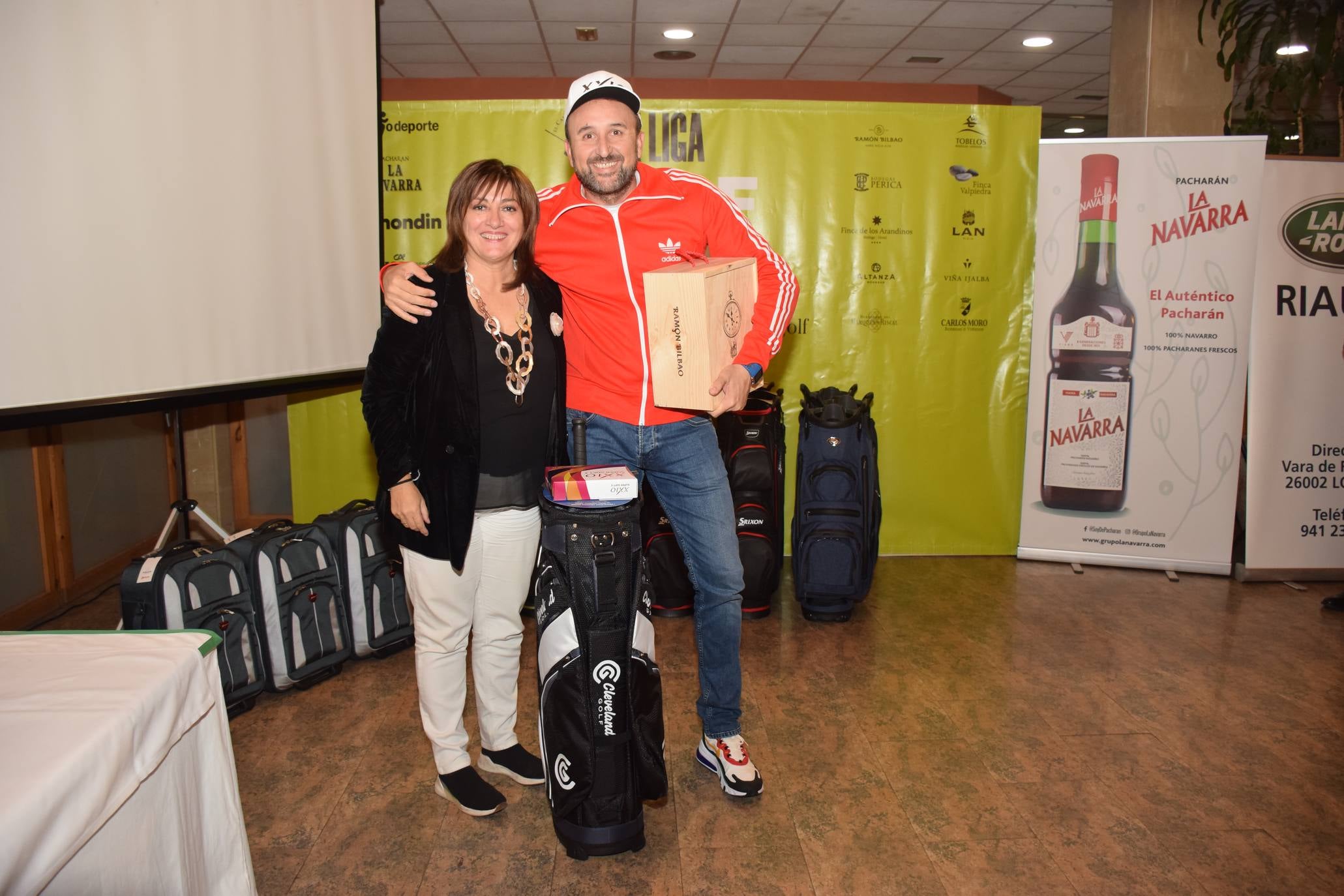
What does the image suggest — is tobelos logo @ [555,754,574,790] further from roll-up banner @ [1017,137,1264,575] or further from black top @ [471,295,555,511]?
roll-up banner @ [1017,137,1264,575]

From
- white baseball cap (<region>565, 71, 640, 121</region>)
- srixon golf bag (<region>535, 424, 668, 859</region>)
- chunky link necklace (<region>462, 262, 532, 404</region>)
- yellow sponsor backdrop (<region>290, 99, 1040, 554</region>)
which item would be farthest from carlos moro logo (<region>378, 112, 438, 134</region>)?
srixon golf bag (<region>535, 424, 668, 859</region>)

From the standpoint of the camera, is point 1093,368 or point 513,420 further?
point 1093,368

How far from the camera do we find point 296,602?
2752 mm

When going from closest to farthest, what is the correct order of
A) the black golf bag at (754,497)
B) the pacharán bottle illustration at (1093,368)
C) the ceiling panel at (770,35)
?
1. the black golf bag at (754,497)
2. the pacharán bottle illustration at (1093,368)
3. the ceiling panel at (770,35)

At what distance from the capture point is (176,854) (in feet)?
3.60

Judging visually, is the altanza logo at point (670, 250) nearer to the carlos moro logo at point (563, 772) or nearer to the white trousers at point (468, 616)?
the white trousers at point (468, 616)

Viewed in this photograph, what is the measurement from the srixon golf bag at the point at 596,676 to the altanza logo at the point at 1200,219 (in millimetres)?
3097

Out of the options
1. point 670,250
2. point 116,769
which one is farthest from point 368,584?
point 116,769

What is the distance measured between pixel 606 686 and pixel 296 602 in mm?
1353

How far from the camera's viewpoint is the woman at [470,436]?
1.91 m

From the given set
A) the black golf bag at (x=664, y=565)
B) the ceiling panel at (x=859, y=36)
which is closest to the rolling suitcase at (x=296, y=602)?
the black golf bag at (x=664, y=565)

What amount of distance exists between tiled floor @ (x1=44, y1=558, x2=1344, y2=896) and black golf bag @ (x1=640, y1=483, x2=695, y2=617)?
89 millimetres

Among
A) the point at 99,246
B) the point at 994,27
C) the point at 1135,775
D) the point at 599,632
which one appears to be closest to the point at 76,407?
the point at 99,246

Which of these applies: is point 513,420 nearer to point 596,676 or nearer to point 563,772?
point 596,676
